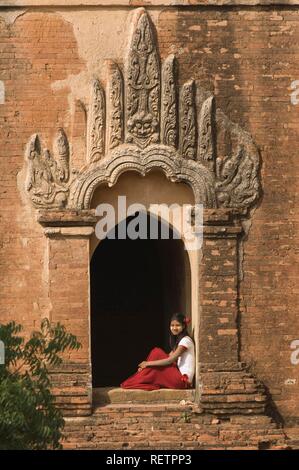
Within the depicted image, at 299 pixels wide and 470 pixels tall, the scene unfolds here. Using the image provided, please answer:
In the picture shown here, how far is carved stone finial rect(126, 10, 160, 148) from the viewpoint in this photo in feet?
57.2

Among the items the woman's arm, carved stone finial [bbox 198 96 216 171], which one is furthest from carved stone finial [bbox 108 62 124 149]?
the woman's arm

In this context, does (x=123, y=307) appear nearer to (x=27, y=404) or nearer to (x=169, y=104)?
(x=169, y=104)

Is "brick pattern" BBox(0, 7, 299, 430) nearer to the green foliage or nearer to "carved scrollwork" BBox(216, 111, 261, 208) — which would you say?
"carved scrollwork" BBox(216, 111, 261, 208)

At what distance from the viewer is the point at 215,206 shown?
57.7 ft

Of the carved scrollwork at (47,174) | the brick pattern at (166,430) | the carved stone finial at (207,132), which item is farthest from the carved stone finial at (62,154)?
the brick pattern at (166,430)

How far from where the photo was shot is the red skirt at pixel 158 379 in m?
17.6

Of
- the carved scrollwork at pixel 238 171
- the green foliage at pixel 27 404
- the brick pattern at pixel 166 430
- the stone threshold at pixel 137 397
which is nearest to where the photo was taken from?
the green foliage at pixel 27 404

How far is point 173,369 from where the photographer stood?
17719 millimetres

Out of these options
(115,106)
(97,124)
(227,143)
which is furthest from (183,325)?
(115,106)

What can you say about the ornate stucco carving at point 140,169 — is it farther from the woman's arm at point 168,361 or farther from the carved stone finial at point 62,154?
the woman's arm at point 168,361

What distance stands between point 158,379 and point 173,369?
0.20 m

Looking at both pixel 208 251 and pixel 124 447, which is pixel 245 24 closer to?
pixel 208 251

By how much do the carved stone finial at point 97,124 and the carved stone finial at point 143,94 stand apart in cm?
27

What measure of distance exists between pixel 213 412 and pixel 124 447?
3.50 feet
